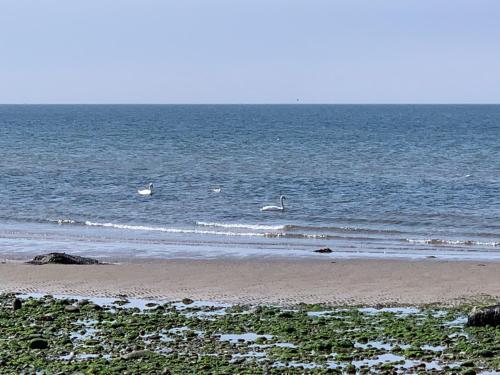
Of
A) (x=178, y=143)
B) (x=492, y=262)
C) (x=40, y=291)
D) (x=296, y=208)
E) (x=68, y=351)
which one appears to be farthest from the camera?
(x=178, y=143)

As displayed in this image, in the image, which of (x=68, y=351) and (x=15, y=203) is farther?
(x=15, y=203)

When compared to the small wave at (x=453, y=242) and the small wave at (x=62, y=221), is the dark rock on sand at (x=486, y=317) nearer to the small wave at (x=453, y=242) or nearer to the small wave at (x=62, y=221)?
the small wave at (x=453, y=242)

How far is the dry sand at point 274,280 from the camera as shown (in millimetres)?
→ 20484

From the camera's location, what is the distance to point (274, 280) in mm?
22922

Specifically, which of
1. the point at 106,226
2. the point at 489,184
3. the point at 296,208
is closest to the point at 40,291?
the point at 106,226

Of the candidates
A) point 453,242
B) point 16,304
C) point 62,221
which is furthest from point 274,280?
point 62,221

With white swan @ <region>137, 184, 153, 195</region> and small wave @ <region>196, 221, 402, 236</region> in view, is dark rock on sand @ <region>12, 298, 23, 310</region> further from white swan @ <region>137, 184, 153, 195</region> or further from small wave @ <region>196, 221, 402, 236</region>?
white swan @ <region>137, 184, 153, 195</region>

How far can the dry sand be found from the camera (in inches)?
806

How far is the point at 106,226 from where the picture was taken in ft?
118

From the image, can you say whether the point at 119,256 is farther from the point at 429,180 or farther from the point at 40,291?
the point at 429,180

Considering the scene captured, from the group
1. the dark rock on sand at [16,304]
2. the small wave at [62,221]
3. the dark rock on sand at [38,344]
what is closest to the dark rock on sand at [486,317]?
the dark rock on sand at [38,344]

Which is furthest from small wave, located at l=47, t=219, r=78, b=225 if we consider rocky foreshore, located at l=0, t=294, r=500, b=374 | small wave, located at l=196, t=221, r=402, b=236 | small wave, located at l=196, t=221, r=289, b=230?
rocky foreshore, located at l=0, t=294, r=500, b=374

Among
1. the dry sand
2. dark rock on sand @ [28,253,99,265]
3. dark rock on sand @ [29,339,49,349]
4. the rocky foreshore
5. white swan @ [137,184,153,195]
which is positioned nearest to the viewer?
the rocky foreshore

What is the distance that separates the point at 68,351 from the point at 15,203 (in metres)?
28.4
